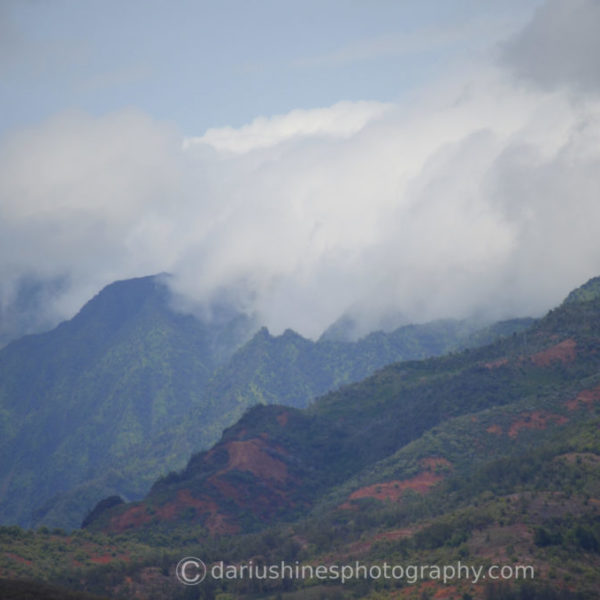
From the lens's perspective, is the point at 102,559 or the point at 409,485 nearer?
the point at 102,559

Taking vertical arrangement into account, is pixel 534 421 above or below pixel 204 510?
above

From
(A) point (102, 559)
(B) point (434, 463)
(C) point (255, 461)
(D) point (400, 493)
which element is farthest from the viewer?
(C) point (255, 461)

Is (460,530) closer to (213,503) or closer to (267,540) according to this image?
(267,540)

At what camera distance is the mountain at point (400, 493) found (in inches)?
2938

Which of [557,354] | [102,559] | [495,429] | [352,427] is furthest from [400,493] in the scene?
[352,427]

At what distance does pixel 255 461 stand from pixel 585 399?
48313 millimetres

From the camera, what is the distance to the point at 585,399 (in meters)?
117

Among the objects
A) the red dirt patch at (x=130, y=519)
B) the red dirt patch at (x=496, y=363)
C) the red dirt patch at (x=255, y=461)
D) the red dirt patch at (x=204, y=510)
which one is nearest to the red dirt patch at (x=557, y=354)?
the red dirt patch at (x=496, y=363)

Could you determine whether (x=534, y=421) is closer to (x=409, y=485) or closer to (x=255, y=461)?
(x=409, y=485)

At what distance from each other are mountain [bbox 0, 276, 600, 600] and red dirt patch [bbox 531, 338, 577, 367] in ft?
0.87

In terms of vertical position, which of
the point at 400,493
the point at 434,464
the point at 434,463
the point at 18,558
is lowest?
the point at 400,493

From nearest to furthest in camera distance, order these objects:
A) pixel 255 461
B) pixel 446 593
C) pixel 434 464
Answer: pixel 446 593 < pixel 434 464 < pixel 255 461

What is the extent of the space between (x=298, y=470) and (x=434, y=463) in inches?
1117

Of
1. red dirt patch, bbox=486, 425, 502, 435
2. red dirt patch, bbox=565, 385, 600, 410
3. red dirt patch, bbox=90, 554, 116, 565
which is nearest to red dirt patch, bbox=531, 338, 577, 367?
red dirt patch, bbox=565, 385, 600, 410
